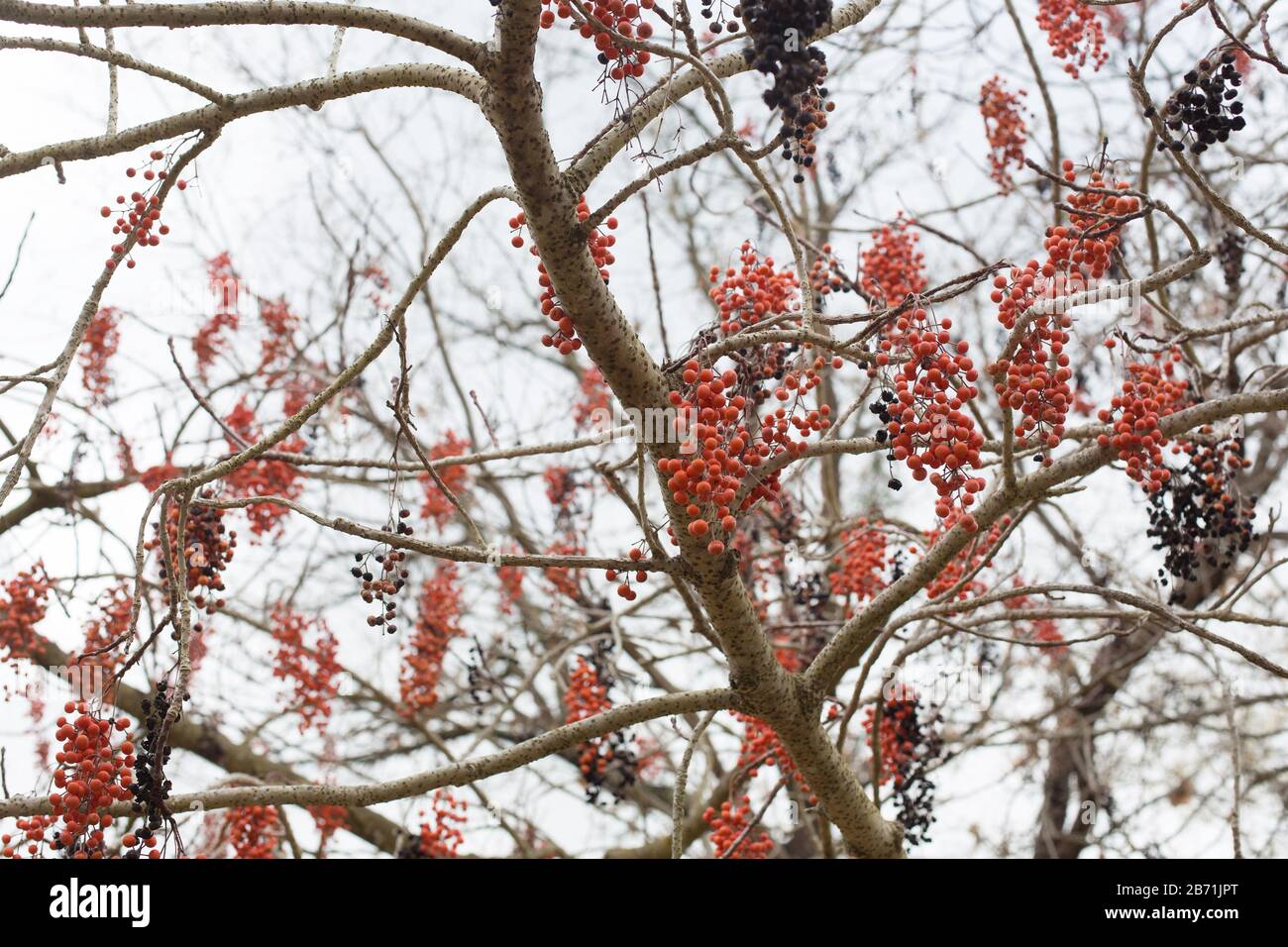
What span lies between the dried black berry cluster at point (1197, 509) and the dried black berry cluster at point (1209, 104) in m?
1.29

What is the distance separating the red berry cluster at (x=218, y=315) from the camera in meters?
7.39

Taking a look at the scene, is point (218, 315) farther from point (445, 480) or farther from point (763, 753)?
point (763, 753)

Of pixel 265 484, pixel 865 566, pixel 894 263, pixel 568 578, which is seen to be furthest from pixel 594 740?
pixel 894 263

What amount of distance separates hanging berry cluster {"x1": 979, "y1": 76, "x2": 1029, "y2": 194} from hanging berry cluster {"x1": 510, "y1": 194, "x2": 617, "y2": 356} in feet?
11.6

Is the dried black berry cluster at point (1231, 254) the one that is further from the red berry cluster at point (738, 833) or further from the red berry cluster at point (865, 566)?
the red berry cluster at point (738, 833)

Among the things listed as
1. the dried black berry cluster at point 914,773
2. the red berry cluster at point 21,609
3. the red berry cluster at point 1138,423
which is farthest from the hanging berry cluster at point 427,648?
the red berry cluster at point 1138,423

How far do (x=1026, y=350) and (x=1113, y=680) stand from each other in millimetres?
6663

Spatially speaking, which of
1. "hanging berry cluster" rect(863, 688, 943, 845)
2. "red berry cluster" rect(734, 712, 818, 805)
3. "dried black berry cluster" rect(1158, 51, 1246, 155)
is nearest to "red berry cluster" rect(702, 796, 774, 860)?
"red berry cluster" rect(734, 712, 818, 805)

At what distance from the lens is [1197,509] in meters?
4.11

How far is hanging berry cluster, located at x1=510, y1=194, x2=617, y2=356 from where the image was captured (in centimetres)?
292
